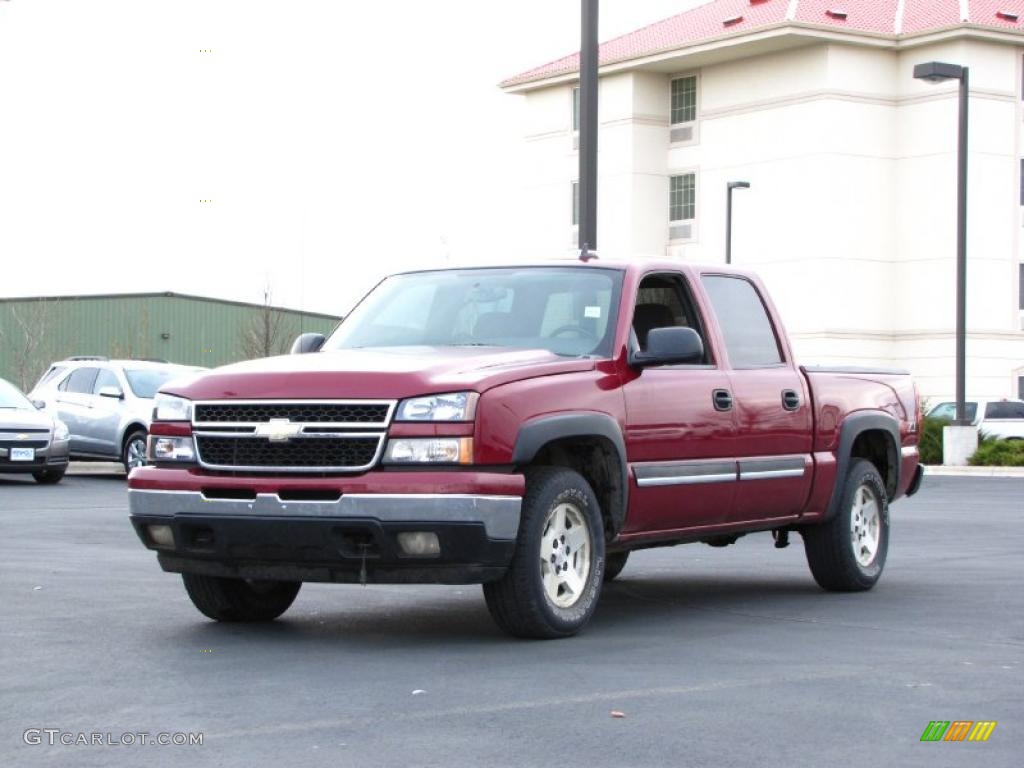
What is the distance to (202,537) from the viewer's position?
9.50 m

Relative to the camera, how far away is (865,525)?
12602 mm

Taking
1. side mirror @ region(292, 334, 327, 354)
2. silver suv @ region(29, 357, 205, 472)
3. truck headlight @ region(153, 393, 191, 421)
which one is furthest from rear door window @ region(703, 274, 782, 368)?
silver suv @ region(29, 357, 205, 472)

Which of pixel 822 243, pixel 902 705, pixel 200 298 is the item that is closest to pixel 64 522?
pixel 902 705

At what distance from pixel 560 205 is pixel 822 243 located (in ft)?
40.1

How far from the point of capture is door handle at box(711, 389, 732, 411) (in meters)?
10.9

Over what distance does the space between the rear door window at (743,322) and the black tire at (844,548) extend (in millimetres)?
1049

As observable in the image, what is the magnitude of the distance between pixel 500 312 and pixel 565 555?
160 centimetres

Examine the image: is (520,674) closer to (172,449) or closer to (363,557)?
(363,557)

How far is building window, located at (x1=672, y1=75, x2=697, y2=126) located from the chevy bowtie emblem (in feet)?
190

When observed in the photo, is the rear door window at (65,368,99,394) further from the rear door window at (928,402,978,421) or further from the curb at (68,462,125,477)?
the rear door window at (928,402,978,421)

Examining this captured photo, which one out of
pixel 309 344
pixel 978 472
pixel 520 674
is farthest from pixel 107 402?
pixel 520 674

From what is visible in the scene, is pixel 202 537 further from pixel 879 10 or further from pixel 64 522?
pixel 879 10

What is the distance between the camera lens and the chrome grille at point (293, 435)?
9172mm

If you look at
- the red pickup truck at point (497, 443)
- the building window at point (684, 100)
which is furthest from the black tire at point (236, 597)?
the building window at point (684, 100)
